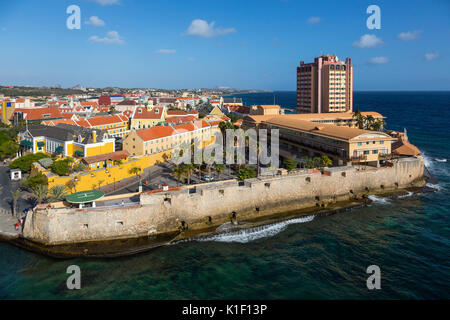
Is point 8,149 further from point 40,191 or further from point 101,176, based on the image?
point 40,191

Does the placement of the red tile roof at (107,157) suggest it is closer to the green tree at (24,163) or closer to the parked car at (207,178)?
the green tree at (24,163)

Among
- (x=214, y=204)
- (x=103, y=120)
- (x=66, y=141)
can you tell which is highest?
(x=103, y=120)

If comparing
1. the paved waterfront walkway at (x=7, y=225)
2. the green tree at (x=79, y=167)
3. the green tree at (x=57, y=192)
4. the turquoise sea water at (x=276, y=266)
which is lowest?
the turquoise sea water at (x=276, y=266)

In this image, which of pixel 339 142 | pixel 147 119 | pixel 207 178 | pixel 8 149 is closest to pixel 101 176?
pixel 207 178

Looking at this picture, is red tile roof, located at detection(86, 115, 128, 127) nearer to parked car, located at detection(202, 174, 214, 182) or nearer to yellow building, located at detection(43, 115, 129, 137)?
yellow building, located at detection(43, 115, 129, 137)

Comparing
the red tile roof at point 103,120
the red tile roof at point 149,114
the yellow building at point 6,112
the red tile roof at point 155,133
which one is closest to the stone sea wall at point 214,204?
the red tile roof at point 155,133

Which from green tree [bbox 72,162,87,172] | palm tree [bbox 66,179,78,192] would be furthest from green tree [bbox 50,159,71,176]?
palm tree [bbox 66,179,78,192]
